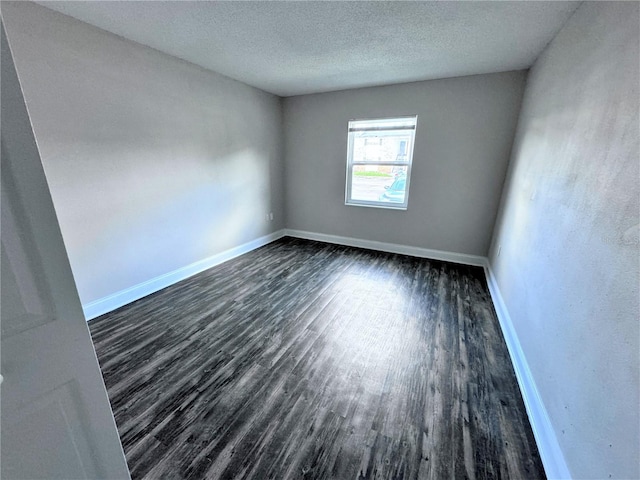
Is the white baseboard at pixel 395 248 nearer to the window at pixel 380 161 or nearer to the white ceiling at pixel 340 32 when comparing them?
the window at pixel 380 161

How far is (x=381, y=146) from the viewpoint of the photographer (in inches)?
157

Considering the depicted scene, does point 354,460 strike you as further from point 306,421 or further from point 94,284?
point 94,284

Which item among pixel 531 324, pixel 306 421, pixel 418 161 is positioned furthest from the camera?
pixel 418 161

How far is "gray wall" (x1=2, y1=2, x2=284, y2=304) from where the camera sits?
6.46ft

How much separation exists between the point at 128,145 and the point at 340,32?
2197 millimetres

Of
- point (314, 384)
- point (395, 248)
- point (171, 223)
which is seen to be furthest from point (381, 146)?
point (314, 384)

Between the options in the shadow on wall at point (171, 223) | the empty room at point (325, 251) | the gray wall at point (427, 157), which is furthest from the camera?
the gray wall at point (427, 157)

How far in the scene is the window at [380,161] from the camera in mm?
3822

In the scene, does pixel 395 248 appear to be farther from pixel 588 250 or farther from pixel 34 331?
pixel 34 331

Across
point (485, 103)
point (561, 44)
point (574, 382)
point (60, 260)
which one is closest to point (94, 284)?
point (60, 260)

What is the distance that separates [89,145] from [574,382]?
362cm

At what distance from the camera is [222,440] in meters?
1.36

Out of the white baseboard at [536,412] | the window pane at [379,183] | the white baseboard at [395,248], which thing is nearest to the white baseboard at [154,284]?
the white baseboard at [395,248]

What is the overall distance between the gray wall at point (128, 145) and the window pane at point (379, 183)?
5.83 feet
